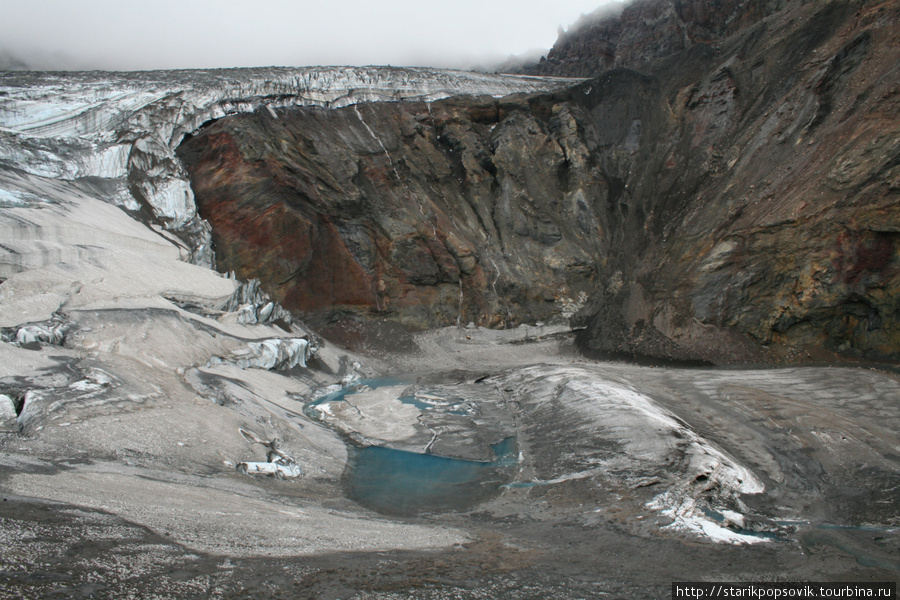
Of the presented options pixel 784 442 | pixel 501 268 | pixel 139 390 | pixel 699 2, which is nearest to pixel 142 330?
pixel 139 390

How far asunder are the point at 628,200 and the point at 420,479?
21.3 metres

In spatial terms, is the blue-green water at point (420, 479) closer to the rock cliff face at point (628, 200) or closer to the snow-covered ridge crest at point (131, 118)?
the rock cliff face at point (628, 200)

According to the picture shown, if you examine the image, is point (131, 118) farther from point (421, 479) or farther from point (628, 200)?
point (628, 200)

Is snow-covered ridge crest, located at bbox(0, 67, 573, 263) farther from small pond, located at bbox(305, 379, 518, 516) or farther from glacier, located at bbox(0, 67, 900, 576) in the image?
small pond, located at bbox(305, 379, 518, 516)

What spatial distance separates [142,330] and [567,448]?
31.2 ft

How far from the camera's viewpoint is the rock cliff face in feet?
55.1

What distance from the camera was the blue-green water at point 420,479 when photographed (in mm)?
8078

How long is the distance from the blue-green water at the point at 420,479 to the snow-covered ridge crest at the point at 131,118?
13.0 metres

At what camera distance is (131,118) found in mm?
20703

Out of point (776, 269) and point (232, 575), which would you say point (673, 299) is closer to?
point (776, 269)

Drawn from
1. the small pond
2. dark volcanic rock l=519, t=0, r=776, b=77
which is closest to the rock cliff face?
dark volcanic rock l=519, t=0, r=776, b=77

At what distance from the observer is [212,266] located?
19844mm

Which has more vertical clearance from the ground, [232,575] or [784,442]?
[232,575]

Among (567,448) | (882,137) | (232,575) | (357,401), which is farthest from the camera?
(882,137)
